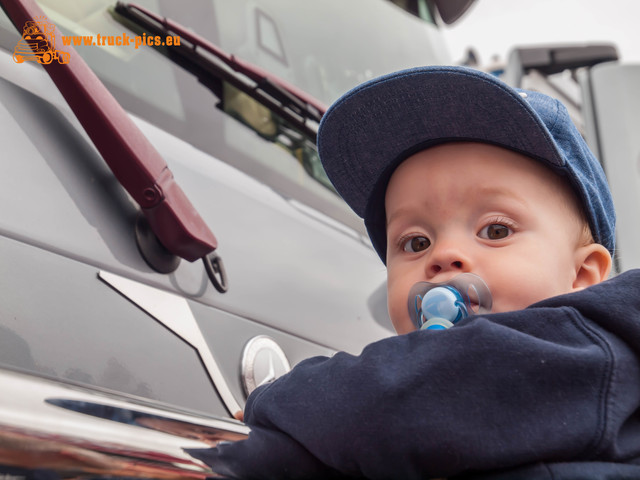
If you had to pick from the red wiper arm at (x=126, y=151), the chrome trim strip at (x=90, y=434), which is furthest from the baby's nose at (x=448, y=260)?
the chrome trim strip at (x=90, y=434)

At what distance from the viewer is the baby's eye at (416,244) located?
1249 millimetres

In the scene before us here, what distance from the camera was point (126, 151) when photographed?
46.1 inches

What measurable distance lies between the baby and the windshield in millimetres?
550

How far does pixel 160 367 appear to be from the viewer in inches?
43.1

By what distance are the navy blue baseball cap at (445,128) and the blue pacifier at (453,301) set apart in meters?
0.26

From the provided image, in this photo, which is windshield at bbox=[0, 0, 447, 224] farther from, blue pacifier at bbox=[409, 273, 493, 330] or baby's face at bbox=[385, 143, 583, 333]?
blue pacifier at bbox=[409, 273, 493, 330]

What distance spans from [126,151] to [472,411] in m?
0.66

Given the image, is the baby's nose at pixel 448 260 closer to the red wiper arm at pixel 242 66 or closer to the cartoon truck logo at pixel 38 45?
the cartoon truck logo at pixel 38 45

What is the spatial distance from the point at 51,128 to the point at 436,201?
61 cm

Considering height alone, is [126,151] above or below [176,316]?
above

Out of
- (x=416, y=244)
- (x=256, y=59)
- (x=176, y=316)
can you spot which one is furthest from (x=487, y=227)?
(x=256, y=59)

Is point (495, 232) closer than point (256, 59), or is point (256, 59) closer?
point (495, 232)

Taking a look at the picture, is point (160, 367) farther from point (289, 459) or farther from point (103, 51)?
point (103, 51)

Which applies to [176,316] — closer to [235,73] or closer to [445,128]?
[445,128]
